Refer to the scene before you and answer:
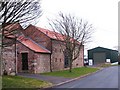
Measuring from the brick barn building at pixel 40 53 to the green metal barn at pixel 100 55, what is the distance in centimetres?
4072

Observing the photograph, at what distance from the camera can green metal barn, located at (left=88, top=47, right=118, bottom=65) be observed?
9256 centimetres

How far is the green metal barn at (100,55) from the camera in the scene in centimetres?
9256

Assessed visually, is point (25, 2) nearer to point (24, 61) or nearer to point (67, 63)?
A: point (24, 61)

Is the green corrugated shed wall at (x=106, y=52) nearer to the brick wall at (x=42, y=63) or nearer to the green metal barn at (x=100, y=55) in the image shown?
the green metal barn at (x=100, y=55)

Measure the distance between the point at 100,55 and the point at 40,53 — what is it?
186 ft

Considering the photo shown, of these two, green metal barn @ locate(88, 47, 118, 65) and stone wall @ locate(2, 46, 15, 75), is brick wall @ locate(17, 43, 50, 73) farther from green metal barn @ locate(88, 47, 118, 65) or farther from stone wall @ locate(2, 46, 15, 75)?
green metal barn @ locate(88, 47, 118, 65)

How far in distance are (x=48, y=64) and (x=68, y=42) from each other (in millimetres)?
5126

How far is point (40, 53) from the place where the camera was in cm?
3997

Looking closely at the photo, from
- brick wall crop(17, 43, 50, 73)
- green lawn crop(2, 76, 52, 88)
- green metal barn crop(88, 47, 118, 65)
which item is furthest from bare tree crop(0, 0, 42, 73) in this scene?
green metal barn crop(88, 47, 118, 65)

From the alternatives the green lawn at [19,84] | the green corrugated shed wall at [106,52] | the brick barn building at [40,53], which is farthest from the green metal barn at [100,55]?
the green lawn at [19,84]

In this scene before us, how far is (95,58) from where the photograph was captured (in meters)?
93.8

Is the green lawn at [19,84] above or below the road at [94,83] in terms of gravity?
above

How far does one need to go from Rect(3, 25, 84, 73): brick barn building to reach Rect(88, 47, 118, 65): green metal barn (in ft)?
134

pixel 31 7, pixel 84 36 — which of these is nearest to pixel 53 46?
pixel 84 36
